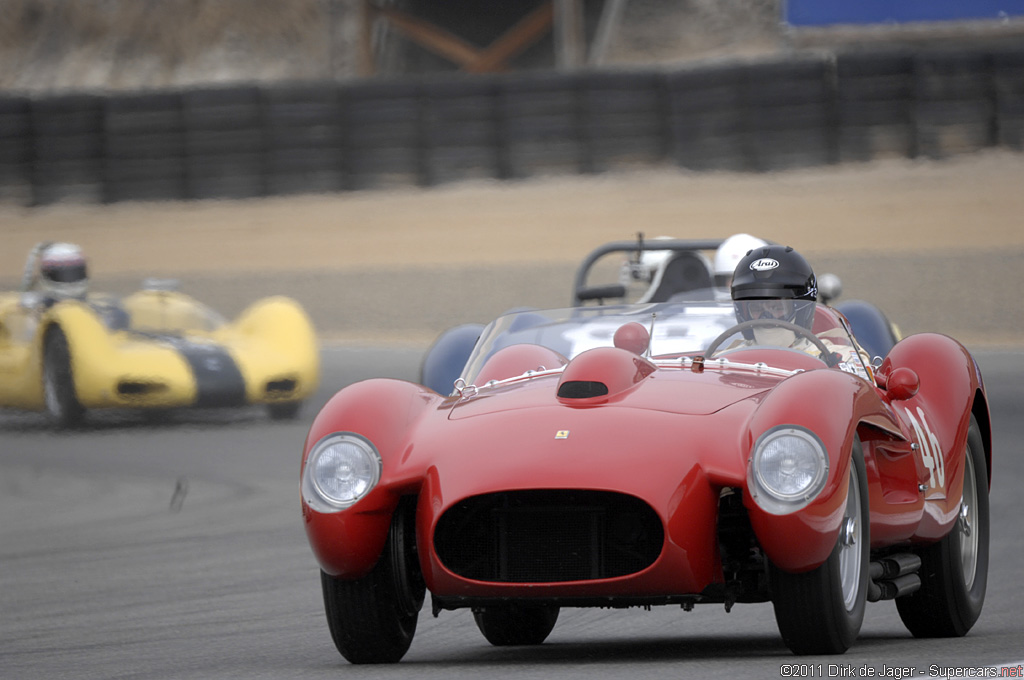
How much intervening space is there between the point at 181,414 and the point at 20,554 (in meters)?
5.26

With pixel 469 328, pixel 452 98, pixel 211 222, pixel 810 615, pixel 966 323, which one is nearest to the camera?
pixel 810 615

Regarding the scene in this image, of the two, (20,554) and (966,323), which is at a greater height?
(20,554)

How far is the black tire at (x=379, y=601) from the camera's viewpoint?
4.61 meters

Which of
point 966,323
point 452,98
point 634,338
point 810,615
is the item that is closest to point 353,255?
point 452,98

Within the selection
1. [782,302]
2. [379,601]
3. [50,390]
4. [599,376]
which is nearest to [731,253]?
[782,302]

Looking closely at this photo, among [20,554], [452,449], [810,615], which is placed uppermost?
[452,449]

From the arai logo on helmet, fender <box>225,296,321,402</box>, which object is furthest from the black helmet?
fender <box>225,296,321,402</box>

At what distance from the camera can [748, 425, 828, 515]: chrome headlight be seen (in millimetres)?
4180

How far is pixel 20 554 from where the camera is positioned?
8148 millimetres

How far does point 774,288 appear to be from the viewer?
Result: 19.0 feet

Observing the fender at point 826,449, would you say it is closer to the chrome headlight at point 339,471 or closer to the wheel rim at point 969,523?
the chrome headlight at point 339,471

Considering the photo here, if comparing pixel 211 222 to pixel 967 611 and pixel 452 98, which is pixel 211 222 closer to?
pixel 452 98

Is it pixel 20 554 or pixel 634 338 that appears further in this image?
pixel 20 554

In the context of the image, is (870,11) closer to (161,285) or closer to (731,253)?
(161,285)
